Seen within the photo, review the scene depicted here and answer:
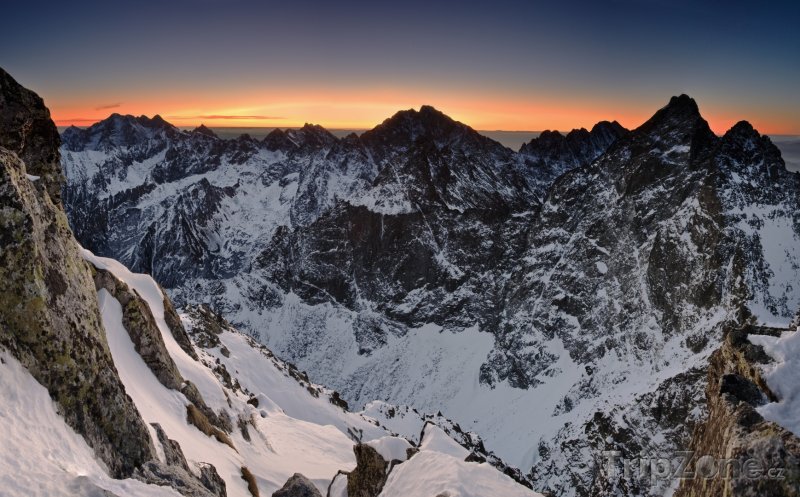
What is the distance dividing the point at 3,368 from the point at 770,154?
176 m

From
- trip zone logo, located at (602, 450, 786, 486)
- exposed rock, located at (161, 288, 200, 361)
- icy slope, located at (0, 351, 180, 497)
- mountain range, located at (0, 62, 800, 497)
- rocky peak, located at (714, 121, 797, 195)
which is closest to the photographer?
trip zone logo, located at (602, 450, 786, 486)

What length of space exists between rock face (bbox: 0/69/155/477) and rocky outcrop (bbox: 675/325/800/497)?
55.3 feet

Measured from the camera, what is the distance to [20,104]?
20719mm

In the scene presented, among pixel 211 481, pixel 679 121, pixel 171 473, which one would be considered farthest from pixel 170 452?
pixel 679 121

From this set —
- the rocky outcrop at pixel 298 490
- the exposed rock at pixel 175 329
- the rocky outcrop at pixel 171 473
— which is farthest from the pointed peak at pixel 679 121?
the rocky outcrop at pixel 171 473

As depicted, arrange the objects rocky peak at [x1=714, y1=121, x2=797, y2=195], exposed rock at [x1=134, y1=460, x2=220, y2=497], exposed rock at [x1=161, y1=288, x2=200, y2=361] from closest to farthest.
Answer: exposed rock at [x1=134, y1=460, x2=220, y2=497] → exposed rock at [x1=161, y1=288, x2=200, y2=361] → rocky peak at [x1=714, y1=121, x2=797, y2=195]

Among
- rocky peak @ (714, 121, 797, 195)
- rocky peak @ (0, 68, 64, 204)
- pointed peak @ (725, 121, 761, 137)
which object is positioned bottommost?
rocky peak @ (0, 68, 64, 204)

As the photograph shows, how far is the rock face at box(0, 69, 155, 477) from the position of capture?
583 inches

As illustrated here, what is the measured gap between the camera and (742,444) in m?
11.7

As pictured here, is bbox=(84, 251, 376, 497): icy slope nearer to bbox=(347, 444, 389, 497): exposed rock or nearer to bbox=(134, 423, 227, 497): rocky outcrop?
bbox=(134, 423, 227, 497): rocky outcrop

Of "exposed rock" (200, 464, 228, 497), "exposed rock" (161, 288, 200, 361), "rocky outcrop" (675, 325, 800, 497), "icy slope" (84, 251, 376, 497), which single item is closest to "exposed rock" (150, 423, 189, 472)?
"icy slope" (84, 251, 376, 497)

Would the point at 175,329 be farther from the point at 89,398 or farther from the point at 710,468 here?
the point at 710,468

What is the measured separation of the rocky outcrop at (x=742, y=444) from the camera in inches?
424

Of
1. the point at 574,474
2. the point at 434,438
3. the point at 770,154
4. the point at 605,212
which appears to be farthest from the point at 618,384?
the point at 434,438
